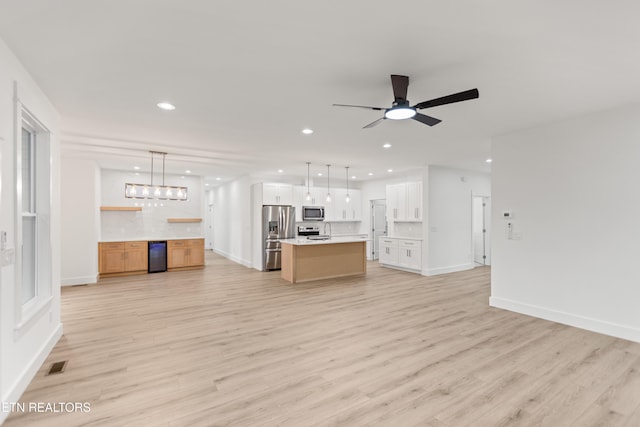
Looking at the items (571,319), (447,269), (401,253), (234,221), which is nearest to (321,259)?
(401,253)

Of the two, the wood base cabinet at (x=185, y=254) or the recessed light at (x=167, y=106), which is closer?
the recessed light at (x=167, y=106)

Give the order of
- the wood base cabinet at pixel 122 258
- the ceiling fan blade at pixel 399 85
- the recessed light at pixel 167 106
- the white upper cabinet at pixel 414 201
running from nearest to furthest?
the ceiling fan blade at pixel 399 85 → the recessed light at pixel 167 106 → the wood base cabinet at pixel 122 258 → the white upper cabinet at pixel 414 201

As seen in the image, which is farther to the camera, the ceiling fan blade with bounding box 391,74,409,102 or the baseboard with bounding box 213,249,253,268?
the baseboard with bounding box 213,249,253,268

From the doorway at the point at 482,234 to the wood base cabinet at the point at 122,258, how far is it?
30.5ft

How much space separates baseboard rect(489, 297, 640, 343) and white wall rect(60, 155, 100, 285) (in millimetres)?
8141

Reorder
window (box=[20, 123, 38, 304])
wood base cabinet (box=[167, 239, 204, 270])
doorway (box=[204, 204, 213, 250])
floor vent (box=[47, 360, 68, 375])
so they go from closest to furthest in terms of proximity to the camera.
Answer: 1. floor vent (box=[47, 360, 68, 375])
2. window (box=[20, 123, 38, 304])
3. wood base cabinet (box=[167, 239, 204, 270])
4. doorway (box=[204, 204, 213, 250])

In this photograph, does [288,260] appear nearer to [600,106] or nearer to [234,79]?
[234,79]

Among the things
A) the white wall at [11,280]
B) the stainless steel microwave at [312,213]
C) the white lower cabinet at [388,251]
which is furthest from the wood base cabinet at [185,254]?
the white wall at [11,280]

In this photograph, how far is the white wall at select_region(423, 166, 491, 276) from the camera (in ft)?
24.4

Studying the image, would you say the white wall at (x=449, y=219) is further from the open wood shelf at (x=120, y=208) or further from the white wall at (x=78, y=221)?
the white wall at (x=78, y=221)

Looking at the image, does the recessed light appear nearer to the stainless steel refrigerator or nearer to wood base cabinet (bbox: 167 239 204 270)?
the stainless steel refrigerator

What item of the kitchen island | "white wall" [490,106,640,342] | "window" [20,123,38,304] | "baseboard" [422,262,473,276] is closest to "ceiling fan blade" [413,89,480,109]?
"white wall" [490,106,640,342]

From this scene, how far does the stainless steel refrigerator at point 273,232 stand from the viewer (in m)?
8.09

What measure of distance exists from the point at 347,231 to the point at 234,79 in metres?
7.83
